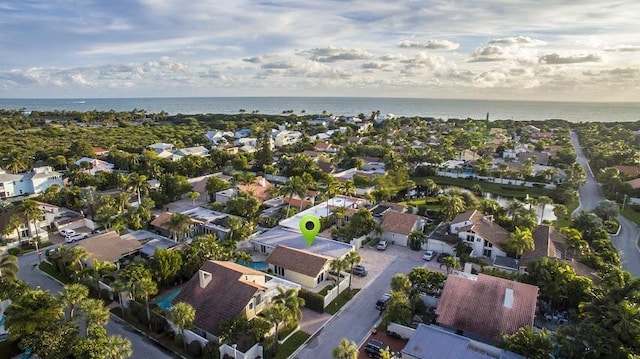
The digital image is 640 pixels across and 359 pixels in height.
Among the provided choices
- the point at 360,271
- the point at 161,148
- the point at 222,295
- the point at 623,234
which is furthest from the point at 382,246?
the point at 161,148

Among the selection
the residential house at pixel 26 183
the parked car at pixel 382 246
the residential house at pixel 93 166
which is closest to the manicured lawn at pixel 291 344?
the parked car at pixel 382 246

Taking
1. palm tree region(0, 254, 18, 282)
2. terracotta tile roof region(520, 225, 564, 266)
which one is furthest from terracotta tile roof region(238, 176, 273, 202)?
terracotta tile roof region(520, 225, 564, 266)

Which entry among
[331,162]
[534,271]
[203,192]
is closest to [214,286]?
[534,271]

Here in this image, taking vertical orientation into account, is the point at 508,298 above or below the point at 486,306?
above

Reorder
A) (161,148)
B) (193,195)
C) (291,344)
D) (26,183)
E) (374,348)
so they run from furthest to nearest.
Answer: (161,148), (26,183), (193,195), (291,344), (374,348)

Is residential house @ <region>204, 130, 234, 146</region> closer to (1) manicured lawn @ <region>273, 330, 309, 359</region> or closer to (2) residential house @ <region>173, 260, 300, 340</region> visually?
(2) residential house @ <region>173, 260, 300, 340</region>

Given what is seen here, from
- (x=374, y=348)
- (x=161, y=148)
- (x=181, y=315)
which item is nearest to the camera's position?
(x=181, y=315)

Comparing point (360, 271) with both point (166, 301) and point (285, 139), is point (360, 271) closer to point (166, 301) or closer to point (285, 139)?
point (166, 301)
